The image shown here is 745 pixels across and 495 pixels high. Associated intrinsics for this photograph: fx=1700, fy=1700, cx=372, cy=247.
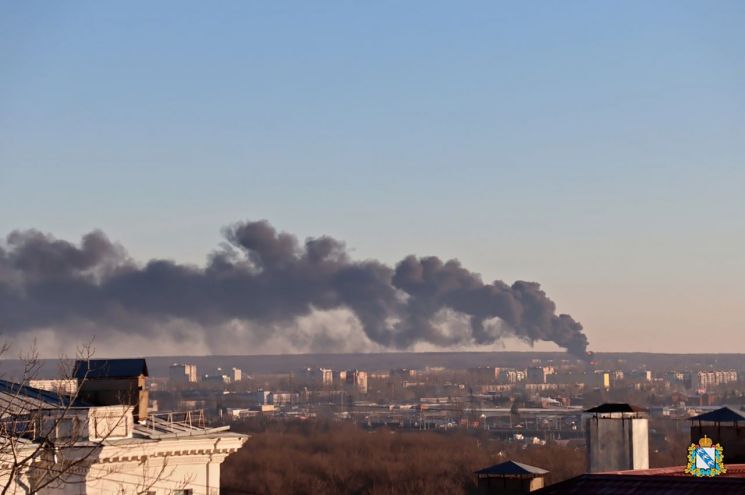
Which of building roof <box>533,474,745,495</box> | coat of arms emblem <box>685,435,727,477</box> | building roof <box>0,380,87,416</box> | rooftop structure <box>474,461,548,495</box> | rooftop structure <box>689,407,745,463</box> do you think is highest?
building roof <box>0,380,87,416</box>

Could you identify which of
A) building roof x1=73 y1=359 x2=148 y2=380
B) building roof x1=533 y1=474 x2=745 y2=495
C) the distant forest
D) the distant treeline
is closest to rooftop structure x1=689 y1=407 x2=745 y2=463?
building roof x1=73 y1=359 x2=148 y2=380

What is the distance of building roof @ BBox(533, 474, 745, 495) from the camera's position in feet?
90.7

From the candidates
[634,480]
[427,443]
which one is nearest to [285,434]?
[427,443]

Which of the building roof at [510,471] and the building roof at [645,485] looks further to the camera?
the building roof at [510,471]

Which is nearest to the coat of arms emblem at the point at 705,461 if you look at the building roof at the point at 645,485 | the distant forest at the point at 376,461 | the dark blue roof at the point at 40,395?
the building roof at the point at 645,485

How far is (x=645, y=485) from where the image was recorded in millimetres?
28141

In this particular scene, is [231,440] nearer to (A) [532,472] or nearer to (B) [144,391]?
(B) [144,391]

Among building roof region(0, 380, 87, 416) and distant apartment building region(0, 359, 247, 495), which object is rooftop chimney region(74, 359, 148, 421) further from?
building roof region(0, 380, 87, 416)

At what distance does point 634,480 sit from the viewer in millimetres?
28516

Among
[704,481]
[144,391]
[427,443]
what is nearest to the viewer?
[704,481]

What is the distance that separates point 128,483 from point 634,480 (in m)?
14.9

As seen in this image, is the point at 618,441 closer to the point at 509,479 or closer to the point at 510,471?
the point at 510,471

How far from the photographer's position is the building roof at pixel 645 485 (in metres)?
27.7

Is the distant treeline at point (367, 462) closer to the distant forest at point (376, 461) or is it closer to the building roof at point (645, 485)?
the distant forest at point (376, 461)
